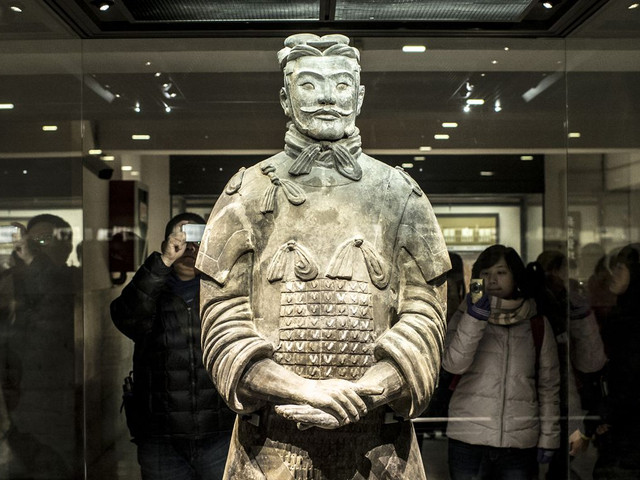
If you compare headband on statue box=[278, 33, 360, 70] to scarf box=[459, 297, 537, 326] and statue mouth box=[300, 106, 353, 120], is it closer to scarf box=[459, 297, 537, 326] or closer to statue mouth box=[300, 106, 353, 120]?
statue mouth box=[300, 106, 353, 120]

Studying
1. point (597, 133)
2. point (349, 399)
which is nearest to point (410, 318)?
point (349, 399)

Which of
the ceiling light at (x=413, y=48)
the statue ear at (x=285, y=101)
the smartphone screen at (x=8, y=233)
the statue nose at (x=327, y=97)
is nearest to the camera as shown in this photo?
the statue nose at (x=327, y=97)

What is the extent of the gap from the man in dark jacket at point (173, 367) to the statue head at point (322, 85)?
1.25 meters

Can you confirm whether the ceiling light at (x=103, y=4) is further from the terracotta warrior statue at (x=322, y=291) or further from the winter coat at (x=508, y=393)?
the winter coat at (x=508, y=393)

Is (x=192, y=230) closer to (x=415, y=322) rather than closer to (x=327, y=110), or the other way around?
(x=327, y=110)

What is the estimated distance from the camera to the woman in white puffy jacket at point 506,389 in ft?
13.2

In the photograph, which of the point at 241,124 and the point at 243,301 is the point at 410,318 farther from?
the point at 241,124

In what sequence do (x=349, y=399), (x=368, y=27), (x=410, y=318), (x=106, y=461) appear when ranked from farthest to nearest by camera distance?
(x=106, y=461) → (x=368, y=27) → (x=410, y=318) → (x=349, y=399)

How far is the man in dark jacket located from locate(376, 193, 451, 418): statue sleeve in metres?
1.41

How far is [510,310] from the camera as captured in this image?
404 centimetres

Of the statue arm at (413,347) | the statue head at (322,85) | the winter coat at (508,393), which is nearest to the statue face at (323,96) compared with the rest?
the statue head at (322,85)

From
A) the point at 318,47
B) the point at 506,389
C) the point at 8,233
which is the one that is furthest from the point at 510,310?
the point at 8,233

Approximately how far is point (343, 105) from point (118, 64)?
1576 millimetres

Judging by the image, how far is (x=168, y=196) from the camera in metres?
3.97
